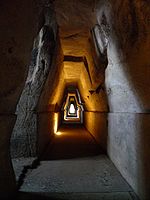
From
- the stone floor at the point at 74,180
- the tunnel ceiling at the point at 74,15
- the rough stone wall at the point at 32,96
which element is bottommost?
the stone floor at the point at 74,180

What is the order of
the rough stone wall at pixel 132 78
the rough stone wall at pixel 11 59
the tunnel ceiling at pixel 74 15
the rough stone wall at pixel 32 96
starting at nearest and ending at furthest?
1. the rough stone wall at pixel 11 59
2. the rough stone wall at pixel 132 78
3. the tunnel ceiling at pixel 74 15
4. the rough stone wall at pixel 32 96

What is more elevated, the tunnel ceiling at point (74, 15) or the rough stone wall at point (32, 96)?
the tunnel ceiling at point (74, 15)

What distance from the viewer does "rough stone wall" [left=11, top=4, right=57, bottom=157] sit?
409cm

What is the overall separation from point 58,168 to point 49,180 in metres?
0.68

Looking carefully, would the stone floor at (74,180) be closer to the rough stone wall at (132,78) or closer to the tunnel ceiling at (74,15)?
the rough stone wall at (132,78)

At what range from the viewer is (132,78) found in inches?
108

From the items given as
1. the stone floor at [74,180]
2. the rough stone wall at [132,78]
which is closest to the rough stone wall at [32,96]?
the stone floor at [74,180]

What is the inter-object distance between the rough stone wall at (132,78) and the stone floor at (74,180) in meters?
0.27

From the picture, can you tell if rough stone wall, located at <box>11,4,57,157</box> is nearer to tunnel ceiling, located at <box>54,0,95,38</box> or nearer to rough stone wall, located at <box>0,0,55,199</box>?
tunnel ceiling, located at <box>54,0,95,38</box>

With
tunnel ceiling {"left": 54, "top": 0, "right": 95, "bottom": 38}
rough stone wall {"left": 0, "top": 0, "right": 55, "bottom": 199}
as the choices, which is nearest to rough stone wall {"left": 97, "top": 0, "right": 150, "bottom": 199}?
tunnel ceiling {"left": 54, "top": 0, "right": 95, "bottom": 38}

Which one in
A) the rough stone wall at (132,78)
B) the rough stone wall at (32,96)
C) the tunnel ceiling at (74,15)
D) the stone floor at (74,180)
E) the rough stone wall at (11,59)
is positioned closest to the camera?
the rough stone wall at (11,59)

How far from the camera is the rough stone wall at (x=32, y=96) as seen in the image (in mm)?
4094

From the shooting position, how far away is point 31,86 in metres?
4.25

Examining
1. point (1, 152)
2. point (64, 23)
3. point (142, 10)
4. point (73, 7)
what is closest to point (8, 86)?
point (1, 152)
